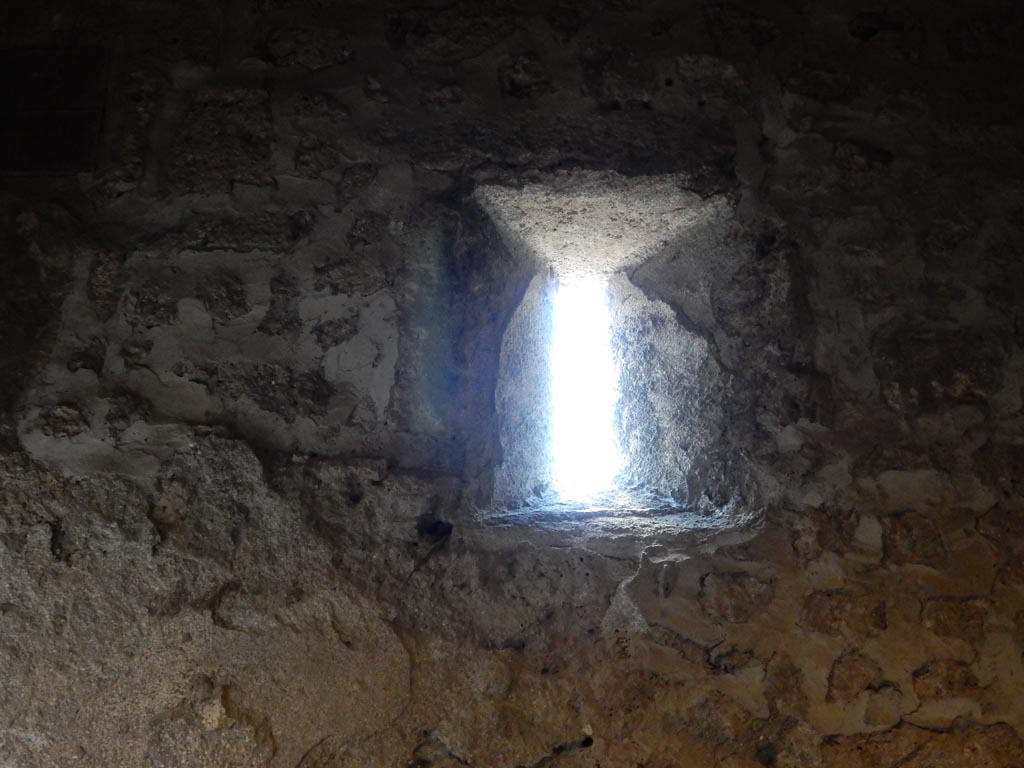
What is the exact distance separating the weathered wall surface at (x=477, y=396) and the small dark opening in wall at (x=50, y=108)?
39mm

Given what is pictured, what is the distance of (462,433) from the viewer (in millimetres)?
1767

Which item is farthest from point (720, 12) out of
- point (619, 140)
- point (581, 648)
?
point (581, 648)

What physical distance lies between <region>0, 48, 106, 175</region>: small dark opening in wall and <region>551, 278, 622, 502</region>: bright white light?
1233mm

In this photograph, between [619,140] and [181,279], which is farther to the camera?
[619,140]

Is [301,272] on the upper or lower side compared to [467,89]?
lower

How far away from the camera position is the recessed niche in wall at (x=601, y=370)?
187 cm

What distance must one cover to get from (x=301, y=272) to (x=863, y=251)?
1.30 m

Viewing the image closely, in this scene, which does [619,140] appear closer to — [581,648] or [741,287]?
[741,287]

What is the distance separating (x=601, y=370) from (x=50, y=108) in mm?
1535

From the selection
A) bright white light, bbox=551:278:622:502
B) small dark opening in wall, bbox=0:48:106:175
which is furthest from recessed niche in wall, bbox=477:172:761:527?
small dark opening in wall, bbox=0:48:106:175

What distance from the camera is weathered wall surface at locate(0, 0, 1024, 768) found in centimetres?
155

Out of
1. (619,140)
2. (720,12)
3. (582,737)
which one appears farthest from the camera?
(720,12)

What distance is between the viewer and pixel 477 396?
179 cm

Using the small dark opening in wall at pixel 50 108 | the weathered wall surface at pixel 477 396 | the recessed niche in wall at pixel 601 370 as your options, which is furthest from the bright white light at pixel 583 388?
the small dark opening in wall at pixel 50 108
